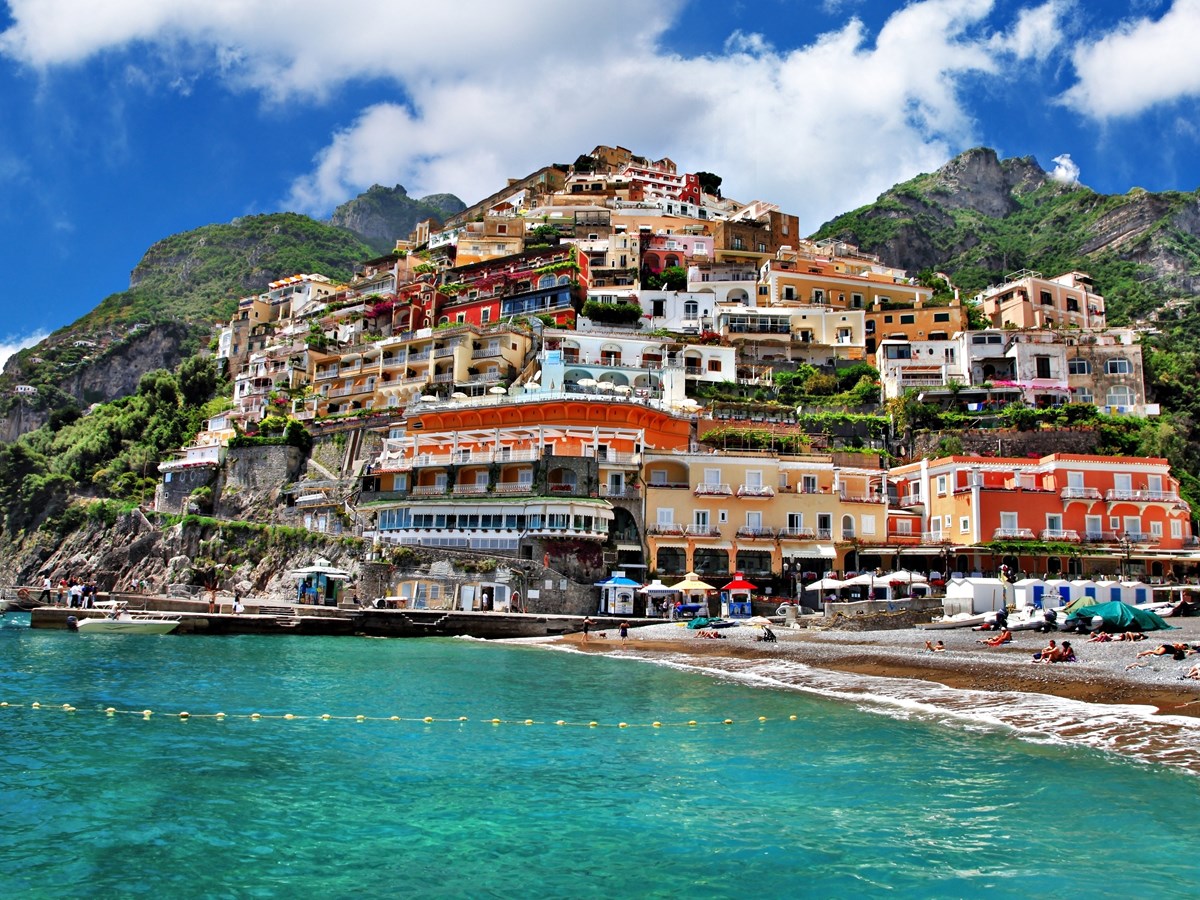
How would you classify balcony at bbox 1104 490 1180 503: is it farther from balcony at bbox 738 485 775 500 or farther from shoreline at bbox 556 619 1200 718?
balcony at bbox 738 485 775 500

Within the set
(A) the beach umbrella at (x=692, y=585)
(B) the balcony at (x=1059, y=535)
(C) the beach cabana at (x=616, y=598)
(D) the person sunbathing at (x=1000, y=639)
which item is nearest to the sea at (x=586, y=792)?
(D) the person sunbathing at (x=1000, y=639)

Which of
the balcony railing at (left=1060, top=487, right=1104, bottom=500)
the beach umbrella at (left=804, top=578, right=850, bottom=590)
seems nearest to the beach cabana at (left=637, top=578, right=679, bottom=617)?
the beach umbrella at (left=804, top=578, right=850, bottom=590)

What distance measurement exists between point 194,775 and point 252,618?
25985 millimetres

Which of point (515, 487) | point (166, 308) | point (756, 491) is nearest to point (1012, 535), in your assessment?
point (756, 491)

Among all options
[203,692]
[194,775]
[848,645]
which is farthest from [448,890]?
[848,645]

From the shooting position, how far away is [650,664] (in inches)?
1141

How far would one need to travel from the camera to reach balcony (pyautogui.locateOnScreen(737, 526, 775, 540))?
4397 cm

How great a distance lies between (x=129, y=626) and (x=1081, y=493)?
142 ft

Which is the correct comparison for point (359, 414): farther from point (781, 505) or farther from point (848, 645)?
point (848, 645)

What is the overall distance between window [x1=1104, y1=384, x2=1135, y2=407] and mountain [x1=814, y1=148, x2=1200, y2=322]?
3184cm

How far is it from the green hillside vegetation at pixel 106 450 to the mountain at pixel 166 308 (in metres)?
20.6

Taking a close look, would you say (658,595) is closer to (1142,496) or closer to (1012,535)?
(1012,535)

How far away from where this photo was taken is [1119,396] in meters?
58.2

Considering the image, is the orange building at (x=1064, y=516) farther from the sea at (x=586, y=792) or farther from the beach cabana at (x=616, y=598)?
the sea at (x=586, y=792)
